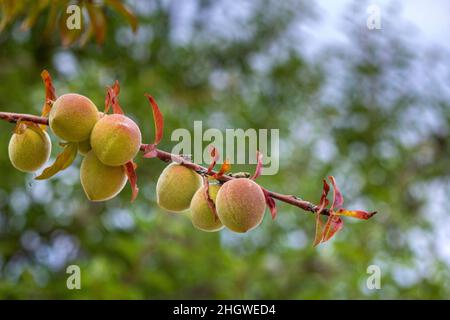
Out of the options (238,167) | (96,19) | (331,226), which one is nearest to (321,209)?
(331,226)

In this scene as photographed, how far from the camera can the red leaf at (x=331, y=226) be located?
0.73m

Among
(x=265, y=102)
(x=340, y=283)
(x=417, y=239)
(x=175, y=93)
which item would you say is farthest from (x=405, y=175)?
(x=175, y=93)

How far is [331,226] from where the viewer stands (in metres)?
0.74

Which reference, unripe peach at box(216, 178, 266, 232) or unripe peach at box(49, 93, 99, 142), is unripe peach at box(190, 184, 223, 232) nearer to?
unripe peach at box(216, 178, 266, 232)

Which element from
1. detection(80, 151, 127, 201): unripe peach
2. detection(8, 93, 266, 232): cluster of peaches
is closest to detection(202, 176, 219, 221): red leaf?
detection(8, 93, 266, 232): cluster of peaches

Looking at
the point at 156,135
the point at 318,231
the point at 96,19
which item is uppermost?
the point at 96,19

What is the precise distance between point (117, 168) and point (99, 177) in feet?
0.09

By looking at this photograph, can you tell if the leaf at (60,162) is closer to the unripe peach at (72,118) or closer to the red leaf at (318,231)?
the unripe peach at (72,118)

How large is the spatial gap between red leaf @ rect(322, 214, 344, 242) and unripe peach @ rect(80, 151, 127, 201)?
0.26 metres

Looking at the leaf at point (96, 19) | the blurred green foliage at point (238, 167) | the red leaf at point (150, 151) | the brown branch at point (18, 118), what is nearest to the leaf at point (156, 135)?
the red leaf at point (150, 151)

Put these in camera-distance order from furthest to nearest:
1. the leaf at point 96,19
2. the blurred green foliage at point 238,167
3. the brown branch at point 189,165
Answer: the blurred green foliage at point 238,167, the leaf at point 96,19, the brown branch at point 189,165

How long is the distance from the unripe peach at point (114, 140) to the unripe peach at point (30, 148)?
0.09 meters

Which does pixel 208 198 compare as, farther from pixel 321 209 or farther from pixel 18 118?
pixel 18 118

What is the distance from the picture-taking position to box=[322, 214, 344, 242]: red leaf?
731 millimetres
